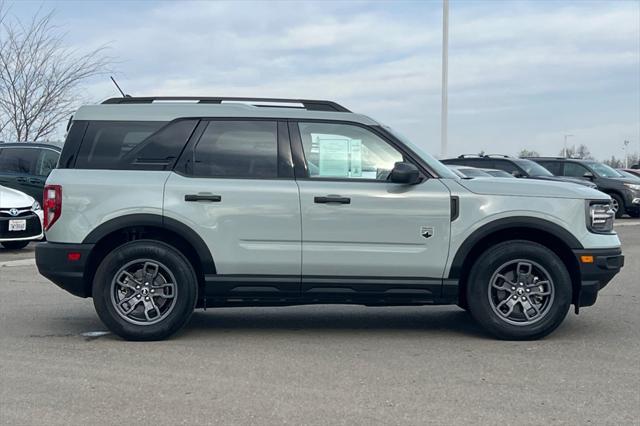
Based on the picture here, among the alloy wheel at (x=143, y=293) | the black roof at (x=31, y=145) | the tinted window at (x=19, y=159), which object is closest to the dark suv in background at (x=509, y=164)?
the black roof at (x=31, y=145)

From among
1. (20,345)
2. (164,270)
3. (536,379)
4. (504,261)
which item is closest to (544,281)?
(504,261)

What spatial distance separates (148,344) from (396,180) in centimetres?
242

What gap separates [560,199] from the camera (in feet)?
21.4

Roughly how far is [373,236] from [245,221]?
1.04m

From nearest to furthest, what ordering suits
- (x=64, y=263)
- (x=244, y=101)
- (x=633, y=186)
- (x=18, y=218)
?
(x=64, y=263), (x=244, y=101), (x=18, y=218), (x=633, y=186)

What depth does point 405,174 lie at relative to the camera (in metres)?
6.36

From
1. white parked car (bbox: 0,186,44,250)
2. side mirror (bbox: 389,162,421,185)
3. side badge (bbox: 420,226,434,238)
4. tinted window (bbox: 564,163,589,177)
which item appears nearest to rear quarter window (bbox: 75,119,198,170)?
side mirror (bbox: 389,162,421,185)

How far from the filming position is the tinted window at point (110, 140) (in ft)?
21.6

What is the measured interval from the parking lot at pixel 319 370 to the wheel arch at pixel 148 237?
64 cm

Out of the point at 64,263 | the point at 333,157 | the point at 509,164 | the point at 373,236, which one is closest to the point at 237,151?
the point at 333,157

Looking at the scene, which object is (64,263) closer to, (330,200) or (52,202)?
(52,202)

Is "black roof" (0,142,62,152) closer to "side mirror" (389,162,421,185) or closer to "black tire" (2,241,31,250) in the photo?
"black tire" (2,241,31,250)

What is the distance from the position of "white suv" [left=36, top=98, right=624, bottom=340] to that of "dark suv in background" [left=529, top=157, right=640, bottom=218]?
1550 centimetres

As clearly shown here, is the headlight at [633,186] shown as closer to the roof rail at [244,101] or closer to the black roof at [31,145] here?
the black roof at [31,145]
